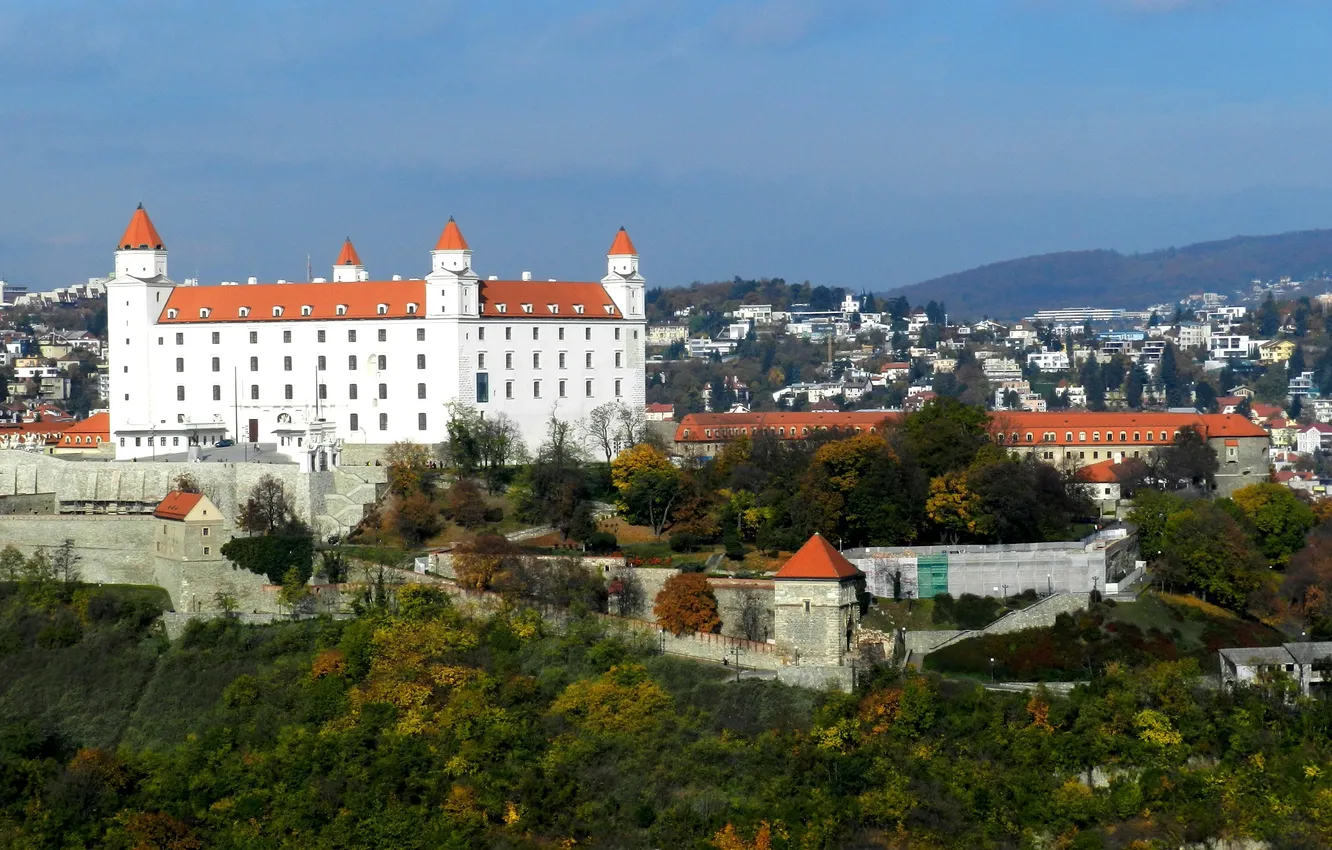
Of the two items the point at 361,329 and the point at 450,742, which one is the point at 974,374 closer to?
the point at 361,329

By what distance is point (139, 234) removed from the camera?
A: 61.5m

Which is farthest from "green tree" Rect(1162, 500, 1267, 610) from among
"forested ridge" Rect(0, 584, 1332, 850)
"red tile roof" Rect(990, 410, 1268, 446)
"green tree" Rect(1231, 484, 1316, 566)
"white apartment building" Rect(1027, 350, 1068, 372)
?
"white apartment building" Rect(1027, 350, 1068, 372)

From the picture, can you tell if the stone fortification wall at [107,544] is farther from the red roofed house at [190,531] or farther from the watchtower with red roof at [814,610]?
the watchtower with red roof at [814,610]

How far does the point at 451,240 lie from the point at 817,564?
2004cm

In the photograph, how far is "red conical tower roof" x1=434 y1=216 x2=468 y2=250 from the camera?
2325 inches

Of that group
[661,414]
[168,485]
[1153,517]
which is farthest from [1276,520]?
[661,414]

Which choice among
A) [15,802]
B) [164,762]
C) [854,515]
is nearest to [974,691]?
[854,515]

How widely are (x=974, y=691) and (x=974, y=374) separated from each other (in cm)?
11060

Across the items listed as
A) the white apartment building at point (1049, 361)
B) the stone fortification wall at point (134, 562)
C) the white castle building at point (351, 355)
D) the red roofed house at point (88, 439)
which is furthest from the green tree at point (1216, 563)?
the white apartment building at point (1049, 361)

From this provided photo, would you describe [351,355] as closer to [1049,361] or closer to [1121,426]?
[1121,426]

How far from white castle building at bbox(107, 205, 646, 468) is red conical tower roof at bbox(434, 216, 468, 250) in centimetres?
5

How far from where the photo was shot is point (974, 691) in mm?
41531

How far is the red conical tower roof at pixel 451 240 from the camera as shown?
2325 inches

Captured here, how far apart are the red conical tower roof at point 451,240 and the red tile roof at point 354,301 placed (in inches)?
54.4
